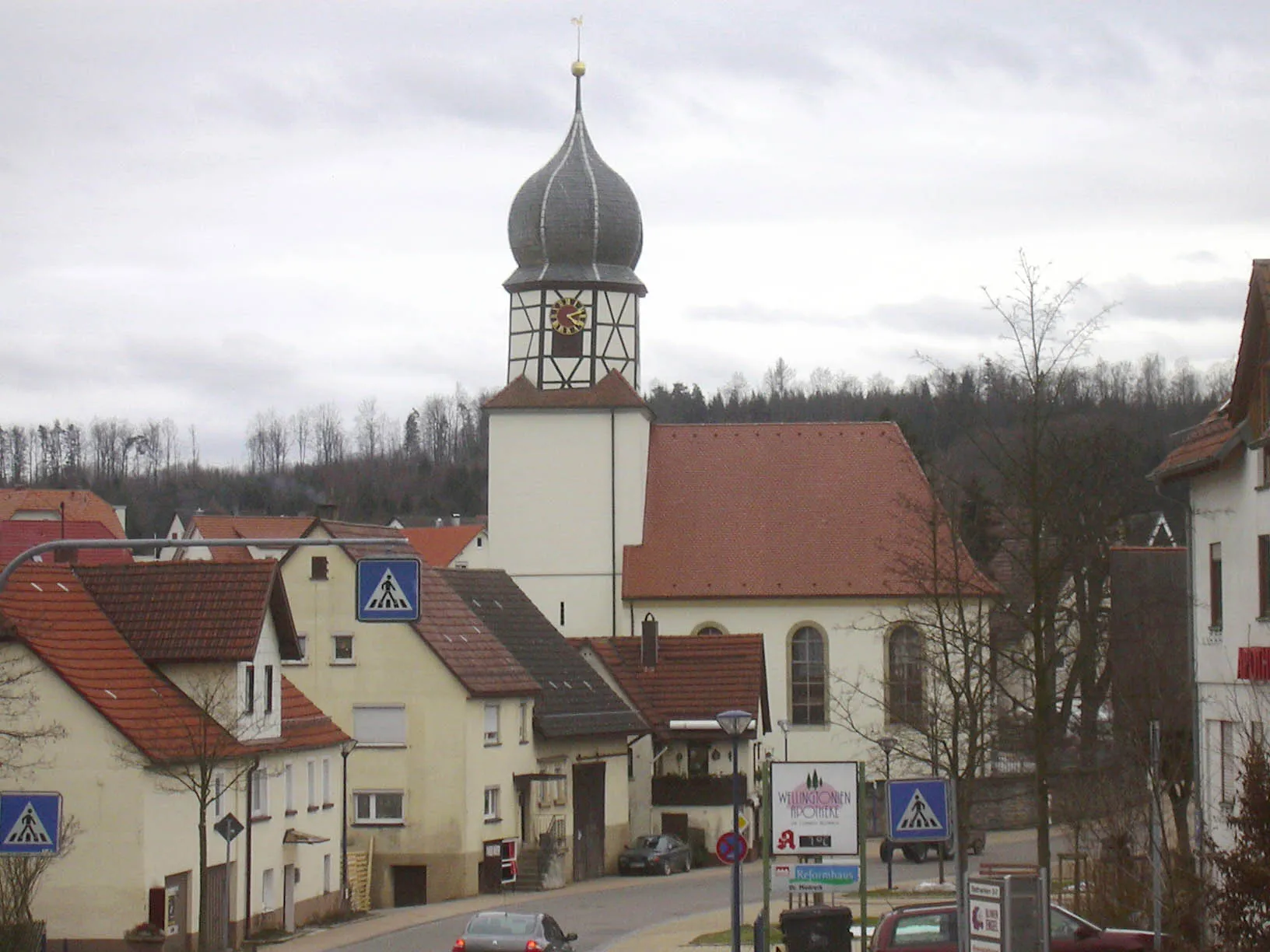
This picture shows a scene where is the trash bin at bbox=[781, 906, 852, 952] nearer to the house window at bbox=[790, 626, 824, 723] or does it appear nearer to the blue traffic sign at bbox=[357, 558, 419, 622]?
the blue traffic sign at bbox=[357, 558, 419, 622]

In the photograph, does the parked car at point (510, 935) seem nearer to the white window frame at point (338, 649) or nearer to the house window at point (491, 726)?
the house window at point (491, 726)

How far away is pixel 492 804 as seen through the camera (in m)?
44.7

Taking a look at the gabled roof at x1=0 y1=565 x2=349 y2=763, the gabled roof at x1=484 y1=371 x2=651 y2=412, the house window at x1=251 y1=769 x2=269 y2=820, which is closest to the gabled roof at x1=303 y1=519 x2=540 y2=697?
the house window at x1=251 y1=769 x2=269 y2=820

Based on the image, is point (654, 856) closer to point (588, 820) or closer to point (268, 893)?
point (588, 820)

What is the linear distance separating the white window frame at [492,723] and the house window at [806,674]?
18.1 m

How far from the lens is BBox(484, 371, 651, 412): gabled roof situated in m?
61.2

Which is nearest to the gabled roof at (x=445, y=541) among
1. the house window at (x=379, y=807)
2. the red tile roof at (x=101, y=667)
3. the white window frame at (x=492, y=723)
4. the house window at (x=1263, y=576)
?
the white window frame at (x=492, y=723)

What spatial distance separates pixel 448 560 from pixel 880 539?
65.0 metres

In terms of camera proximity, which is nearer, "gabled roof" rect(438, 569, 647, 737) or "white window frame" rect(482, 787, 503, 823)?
"white window frame" rect(482, 787, 503, 823)

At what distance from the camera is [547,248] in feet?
205

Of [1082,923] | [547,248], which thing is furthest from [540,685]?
[1082,923]

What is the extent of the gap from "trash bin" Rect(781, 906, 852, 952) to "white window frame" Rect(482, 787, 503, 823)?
58.1 ft

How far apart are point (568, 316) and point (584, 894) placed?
2329 centimetres

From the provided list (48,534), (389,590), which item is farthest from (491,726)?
(48,534)
